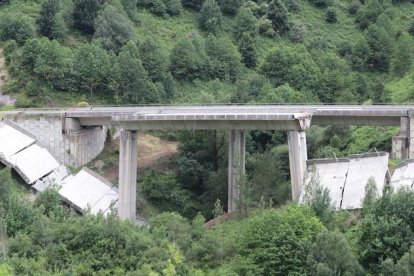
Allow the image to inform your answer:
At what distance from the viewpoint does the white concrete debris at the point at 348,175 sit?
199ft

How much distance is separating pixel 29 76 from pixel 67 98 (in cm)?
459

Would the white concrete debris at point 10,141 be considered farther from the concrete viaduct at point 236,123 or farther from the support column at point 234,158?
the support column at point 234,158

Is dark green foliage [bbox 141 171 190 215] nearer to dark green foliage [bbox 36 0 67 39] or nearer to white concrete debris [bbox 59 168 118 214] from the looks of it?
white concrete debris [bbox 59 168 118 214]

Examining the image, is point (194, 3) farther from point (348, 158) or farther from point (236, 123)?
point (348, 158)

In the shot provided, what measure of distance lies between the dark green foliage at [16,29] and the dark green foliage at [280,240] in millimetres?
47500

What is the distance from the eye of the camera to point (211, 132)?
76875 millimetres

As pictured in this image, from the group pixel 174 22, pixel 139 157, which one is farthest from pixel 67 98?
pixel 174 22

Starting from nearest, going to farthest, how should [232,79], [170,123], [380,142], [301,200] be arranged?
[301,200], [170,123], [380,142], [232,79]

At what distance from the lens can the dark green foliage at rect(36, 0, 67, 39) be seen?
9456 cm

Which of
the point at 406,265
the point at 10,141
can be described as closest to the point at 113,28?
the point at 10,141

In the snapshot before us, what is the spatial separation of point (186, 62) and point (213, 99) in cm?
1113

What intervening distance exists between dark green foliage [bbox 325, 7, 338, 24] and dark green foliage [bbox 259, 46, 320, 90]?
1983 cm

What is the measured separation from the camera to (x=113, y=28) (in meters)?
96.2

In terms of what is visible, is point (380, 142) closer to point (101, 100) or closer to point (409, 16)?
point (101, 100)
